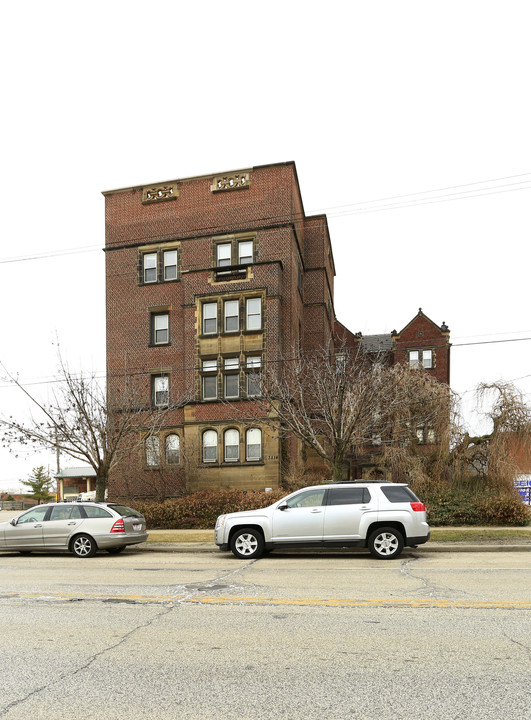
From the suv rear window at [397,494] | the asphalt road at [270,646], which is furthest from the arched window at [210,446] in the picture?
the asphalt road at [270,646]

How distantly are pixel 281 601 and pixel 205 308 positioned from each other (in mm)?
23110

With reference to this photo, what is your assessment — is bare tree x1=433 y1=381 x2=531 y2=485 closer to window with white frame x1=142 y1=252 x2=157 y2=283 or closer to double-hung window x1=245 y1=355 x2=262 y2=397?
double-hung window x1=245 y1=355 x2=262 y2=397

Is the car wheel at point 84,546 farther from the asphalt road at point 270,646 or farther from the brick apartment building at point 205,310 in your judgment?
the brick apartment building at point 205,310

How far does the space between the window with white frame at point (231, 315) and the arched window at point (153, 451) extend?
6215 mm

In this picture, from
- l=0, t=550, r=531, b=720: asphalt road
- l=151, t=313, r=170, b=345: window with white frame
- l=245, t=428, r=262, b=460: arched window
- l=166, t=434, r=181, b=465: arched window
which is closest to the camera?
l=0, t=550, r=531, b=720: asphalt road

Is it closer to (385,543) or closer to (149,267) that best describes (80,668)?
(385,543)

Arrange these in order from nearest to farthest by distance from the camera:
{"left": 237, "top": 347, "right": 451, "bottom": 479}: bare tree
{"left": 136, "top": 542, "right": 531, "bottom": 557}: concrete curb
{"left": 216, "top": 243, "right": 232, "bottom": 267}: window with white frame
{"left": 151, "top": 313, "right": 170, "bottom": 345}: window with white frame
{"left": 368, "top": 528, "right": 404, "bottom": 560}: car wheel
A: 1. {"left": 368, "top": 528, "right": 404, "bottom": 560}: car wheel
2. {"left": 136, "top": 542, "right": 531, "bottom": 557}: concrete curb
3. {"left": 237, "top": 347, "right": 451, "bottom": 479}: bare tree
4. {"left": 216, "top": 243, "right": 232, "bottom": 267}: window with white frame
5. {"left": 151, "top": 313, "right": 170, "bottom": 345}: window with white frame

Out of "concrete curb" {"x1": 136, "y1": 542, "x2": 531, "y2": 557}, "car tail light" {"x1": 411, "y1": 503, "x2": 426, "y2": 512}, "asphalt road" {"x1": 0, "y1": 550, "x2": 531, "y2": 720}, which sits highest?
"car tail light" {"x1": 411, "y1": 503, "x2": 426, "y2": 512}

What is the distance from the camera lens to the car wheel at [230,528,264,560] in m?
14.0

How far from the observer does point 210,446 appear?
1184 inches

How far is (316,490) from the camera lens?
14.0 meters

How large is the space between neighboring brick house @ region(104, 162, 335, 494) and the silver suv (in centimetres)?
1404

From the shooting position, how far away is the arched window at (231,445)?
97.2 ft

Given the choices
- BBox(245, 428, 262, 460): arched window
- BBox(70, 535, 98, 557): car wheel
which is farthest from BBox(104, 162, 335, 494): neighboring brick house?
BBox(70, 535, 98, 557): car wheel
